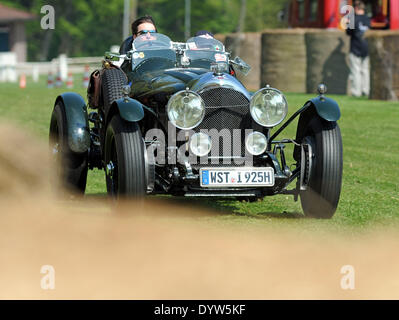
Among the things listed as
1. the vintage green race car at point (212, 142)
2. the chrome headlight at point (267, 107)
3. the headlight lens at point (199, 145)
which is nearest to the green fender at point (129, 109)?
the vintage green race car at point (212, 142)

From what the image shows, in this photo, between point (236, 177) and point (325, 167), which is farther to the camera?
point (325, 167)

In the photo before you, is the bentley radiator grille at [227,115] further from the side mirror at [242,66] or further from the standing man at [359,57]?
the standing man at [359,57]

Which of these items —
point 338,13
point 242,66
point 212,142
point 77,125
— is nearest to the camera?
point 212,142

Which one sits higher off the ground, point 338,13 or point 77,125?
point 338,13

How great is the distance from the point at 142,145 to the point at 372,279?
2.48m

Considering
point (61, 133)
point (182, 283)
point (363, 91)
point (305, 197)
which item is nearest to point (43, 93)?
point (363, 91)

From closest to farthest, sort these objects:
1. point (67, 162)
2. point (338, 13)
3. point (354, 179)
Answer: point (67, 162) < point (354, 179) < point (338, 13)

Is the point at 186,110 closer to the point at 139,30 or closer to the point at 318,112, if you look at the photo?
the point at 318,112

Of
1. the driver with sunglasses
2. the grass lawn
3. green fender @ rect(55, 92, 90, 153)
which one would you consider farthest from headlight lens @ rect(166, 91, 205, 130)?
the driver with sunglasses

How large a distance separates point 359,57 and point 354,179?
1065cm

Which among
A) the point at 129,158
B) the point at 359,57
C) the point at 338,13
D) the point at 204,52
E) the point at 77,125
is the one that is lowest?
the point at 129,158

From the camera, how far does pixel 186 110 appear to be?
23.9 feet

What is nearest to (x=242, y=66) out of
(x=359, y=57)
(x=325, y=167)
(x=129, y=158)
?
(x=325, y=167)
